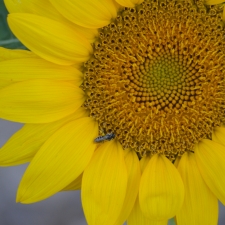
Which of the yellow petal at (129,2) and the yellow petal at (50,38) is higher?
the yellow petal at (129,2)

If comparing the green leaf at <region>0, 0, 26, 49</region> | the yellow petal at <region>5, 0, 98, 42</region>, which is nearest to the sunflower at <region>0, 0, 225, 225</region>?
the yellow petal at <region>5, 0, 98, 42</region>

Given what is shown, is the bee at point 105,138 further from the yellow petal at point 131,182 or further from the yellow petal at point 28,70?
the yellow petal at point 28,70

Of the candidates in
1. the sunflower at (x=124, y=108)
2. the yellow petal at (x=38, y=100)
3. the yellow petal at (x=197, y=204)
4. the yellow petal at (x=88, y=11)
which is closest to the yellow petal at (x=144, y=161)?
the sunflower at (x=124, y=108)

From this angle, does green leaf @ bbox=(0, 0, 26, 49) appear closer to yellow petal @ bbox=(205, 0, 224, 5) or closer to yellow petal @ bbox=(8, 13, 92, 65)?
yellow petal @ bbox=(8, 13, 92, 65)

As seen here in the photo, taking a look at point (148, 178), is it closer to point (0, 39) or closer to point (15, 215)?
point (0, 39)

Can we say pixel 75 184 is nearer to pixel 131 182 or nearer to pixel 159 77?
pixel 131 182

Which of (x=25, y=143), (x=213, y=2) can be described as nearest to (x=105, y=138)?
(x=25, y=143)

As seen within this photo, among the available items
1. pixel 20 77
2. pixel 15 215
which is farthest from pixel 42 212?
pixel 20 77
